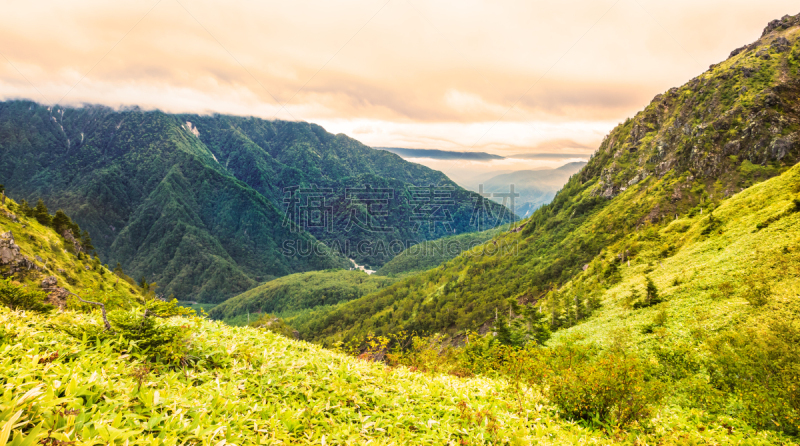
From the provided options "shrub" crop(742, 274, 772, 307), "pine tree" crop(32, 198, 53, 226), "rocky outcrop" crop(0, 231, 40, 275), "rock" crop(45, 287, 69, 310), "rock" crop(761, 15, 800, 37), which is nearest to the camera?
"shrub" crop(742, 274, 772, 307)

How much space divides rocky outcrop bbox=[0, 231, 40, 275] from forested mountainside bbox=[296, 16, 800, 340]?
90306mm

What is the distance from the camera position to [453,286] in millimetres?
143375

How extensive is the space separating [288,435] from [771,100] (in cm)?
13564

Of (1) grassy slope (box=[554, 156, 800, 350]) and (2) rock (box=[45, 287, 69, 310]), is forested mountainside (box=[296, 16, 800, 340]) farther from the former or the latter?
(2) rock (box=[45, 287, 69, 310])

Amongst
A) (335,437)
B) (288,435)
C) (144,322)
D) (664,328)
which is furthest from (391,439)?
(664,328)

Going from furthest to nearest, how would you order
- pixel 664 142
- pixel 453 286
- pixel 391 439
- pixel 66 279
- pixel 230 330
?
pixel 453 286, pixel 664 142, pixel 66 279, pixel 230 330, pixel 391 439

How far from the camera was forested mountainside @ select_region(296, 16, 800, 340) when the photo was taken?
Result: 7525 cm

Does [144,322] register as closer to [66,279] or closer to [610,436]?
[610,436]

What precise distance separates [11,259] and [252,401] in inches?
3183

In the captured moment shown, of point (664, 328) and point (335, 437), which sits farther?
point (664, 328)

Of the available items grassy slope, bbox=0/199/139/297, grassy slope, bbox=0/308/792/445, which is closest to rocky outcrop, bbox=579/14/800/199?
grassy slope, bbox=0/308/792/445

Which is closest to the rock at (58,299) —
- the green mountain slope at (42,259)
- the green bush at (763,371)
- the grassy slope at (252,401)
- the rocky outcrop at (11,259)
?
the green mountain slope at (42,259)

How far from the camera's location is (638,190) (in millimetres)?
104938

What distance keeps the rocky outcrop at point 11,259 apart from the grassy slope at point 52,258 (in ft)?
4.54
